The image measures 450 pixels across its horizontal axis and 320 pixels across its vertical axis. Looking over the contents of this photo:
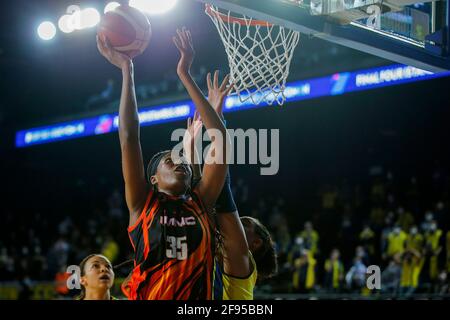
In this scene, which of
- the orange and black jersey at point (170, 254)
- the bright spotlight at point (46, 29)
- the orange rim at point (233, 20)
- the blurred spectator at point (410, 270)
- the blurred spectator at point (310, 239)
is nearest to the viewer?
the orange and black jersey at point (170, 254)

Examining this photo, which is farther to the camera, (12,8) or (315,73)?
(12,8)

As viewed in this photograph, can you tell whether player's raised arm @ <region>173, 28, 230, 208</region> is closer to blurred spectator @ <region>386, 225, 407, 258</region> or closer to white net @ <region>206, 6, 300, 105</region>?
white net @ <region>206, 6, 300, 105</region>

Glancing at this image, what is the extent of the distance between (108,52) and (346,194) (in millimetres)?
10526

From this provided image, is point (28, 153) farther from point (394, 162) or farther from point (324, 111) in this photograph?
point (394, 162)

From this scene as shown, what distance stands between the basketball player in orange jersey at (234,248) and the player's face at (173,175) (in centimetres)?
20

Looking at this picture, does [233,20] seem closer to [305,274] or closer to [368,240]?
[305,274]

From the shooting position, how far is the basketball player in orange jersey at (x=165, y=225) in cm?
274

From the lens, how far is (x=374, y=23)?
4.16 meters

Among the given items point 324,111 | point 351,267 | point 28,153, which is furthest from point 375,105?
point 28,153

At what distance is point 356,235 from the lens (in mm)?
11617

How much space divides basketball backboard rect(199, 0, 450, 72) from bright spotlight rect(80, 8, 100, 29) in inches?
310

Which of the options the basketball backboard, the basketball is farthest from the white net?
the basketball

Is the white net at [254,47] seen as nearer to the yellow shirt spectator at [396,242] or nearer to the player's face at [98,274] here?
the player's face at [98,274]

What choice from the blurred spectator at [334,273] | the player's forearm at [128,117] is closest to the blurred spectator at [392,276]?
the blurred spectator at [334,273]
